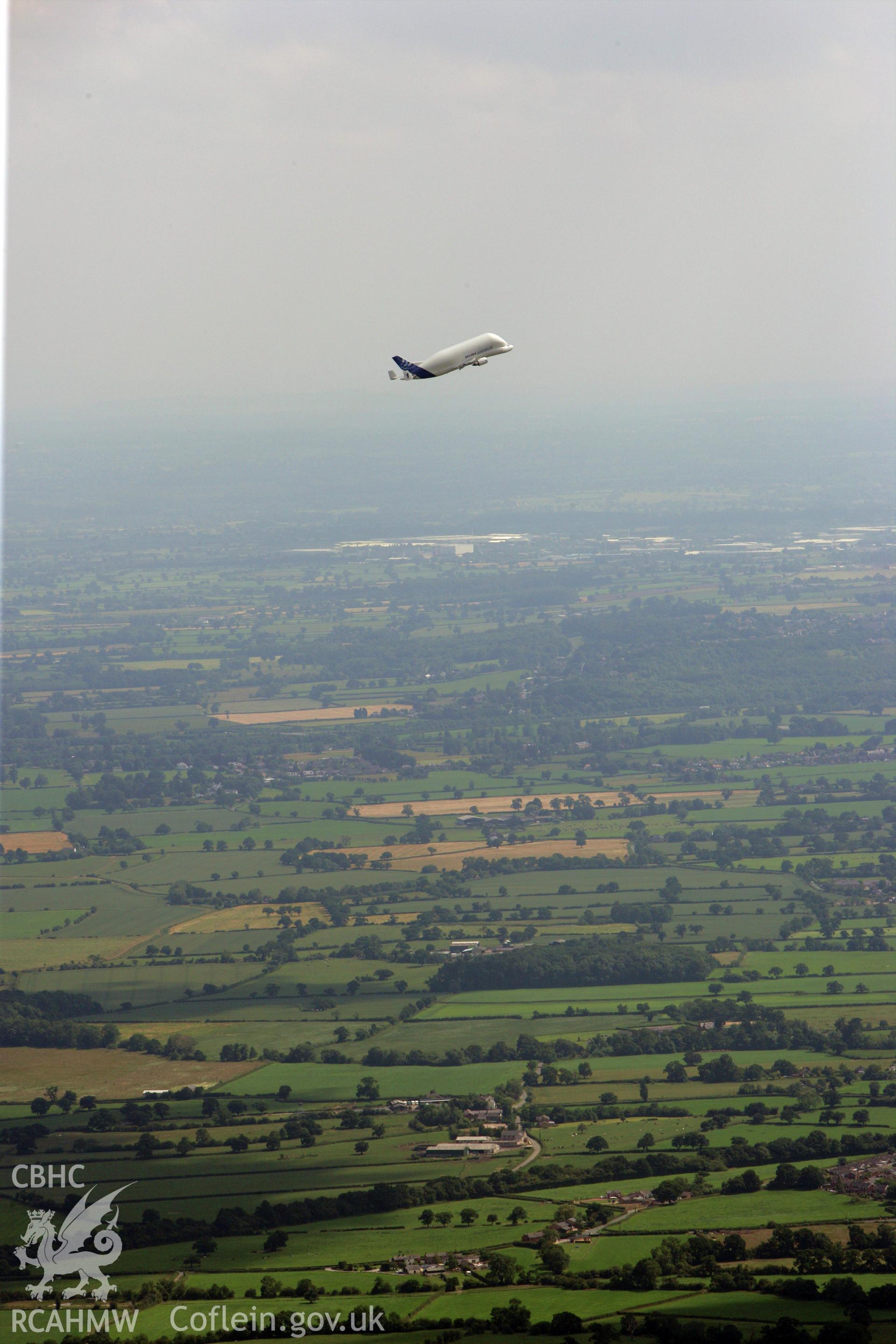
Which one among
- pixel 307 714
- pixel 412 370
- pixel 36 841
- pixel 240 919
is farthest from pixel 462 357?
pixel 307 714

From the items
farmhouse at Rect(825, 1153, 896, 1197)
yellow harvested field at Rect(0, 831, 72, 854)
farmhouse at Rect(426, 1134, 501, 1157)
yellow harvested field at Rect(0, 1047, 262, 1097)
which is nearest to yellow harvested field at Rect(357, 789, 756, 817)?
yellow harvested field at Rect(0, 831, 72, 854)

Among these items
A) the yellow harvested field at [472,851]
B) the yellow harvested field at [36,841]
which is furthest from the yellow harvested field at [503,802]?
the yellow harvested field at [36,841]

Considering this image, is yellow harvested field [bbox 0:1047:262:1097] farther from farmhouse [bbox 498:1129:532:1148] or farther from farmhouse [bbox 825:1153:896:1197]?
farmhouse [bbox 825:1153:896:1197]

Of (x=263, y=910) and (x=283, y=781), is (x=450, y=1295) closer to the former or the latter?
(x=263, y=910)

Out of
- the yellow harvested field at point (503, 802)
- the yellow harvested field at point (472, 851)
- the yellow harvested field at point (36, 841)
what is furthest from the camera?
the yellow harvested field at point (503, 802)

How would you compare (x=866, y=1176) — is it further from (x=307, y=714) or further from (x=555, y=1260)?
(x=307, y=714)

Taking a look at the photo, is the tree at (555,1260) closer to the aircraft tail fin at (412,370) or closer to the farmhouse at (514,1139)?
the farmhouse at (514,1139)
